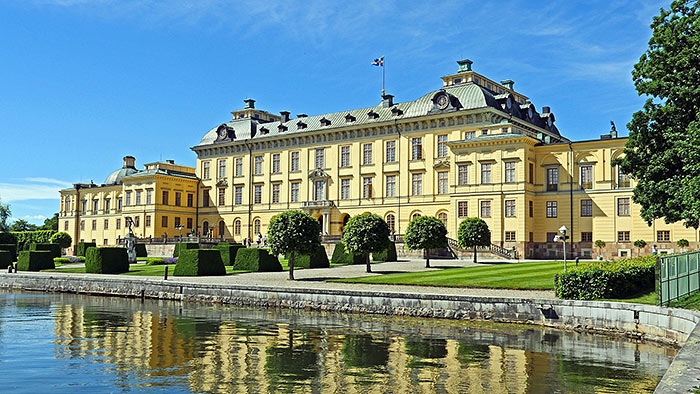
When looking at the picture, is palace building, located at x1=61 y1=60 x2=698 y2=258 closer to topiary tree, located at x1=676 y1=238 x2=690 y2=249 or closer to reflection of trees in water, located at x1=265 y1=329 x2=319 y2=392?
topiary tree, located at x1=676 y1=238 x2=690 y2=249

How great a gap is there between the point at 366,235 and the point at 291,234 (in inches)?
181

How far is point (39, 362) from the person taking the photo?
50.5ft

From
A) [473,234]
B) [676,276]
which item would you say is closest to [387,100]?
[473,234]

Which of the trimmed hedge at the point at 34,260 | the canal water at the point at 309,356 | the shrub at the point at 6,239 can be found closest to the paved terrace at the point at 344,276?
the canal water at the point at 309,356

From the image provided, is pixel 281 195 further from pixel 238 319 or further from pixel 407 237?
pixel 238 319

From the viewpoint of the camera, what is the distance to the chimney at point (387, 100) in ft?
214

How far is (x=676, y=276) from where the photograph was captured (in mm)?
19188

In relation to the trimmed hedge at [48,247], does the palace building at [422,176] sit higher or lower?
higher

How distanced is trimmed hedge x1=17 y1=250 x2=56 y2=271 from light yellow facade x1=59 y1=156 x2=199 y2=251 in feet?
75.1

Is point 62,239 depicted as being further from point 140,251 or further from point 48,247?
point 48,247

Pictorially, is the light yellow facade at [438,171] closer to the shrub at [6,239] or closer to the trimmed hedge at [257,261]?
the trimmed hedge at [257,261]

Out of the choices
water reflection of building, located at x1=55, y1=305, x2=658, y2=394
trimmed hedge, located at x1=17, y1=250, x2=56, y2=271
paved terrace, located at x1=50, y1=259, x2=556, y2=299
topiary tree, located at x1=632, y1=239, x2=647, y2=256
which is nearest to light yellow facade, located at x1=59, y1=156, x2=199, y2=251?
trimmed hedge, located at x1=17, y1=250, x2=56, y2=271

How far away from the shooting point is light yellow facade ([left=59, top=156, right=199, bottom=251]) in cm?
7431

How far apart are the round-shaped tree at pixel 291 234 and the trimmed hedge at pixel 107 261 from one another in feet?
43.1
